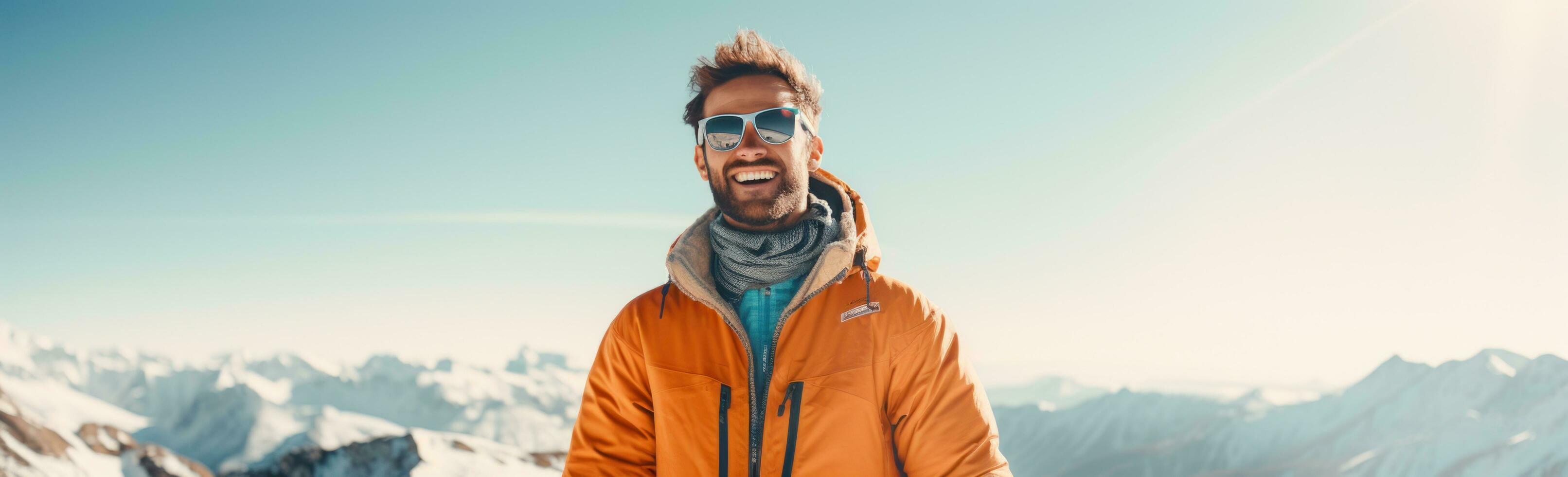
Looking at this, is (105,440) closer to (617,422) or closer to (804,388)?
(617,422)

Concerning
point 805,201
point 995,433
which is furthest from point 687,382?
point 995,433

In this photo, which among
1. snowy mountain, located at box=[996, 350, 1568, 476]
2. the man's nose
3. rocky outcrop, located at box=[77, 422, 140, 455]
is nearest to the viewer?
the man's nose

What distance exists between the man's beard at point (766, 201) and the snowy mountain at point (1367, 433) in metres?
78.8

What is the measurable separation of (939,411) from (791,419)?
2.15ft

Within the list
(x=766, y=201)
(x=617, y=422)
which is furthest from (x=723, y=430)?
(x=766, y=201)

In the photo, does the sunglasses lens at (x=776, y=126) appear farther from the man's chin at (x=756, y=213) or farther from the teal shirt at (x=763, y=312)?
the teal shirt at (x=763, y=312)

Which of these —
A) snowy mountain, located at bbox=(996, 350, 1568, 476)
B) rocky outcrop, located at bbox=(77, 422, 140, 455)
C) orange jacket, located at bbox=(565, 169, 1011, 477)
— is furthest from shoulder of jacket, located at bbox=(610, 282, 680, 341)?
rocky outcrop, located at bbox=(77, 422, 140, 455)

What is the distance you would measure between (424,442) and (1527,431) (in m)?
Result: 125

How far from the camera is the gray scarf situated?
3576mm

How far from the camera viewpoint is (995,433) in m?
3.29

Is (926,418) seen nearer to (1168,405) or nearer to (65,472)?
(1168,405)

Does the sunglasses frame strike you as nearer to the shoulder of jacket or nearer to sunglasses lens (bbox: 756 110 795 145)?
sunglasses lens (bbox: 756 110 795 145)

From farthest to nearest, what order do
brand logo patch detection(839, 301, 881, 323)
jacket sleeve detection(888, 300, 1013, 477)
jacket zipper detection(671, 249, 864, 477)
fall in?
brand logo patch detection(839, 301, 881, 323), jacket zipper detection(671, 249, 864, 477), jacket sleeve detection(888, 300, 1013, 477)

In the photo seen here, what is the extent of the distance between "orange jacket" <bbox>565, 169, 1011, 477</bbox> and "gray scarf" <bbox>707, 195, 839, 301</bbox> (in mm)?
89
